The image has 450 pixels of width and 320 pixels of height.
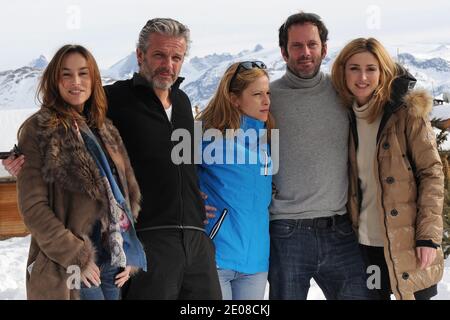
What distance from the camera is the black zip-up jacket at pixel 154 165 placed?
324 centimetres

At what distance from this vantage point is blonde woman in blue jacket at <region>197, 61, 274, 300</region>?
11.6 ft

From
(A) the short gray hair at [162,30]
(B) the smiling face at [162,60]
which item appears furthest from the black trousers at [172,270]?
(A) the short gray hair at [162,30]

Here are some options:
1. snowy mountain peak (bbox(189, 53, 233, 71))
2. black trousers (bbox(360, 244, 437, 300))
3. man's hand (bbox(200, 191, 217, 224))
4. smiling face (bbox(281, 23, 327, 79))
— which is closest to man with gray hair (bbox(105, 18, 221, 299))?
man's hand (bbox(200, 191, 217, 224))

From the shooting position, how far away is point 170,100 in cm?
348

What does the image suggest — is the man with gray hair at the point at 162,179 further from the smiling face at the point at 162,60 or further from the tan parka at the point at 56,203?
the tan parka at the point at 56,203

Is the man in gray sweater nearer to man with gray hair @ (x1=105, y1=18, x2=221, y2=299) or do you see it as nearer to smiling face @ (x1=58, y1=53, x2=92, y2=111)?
man with gray hair @ (x1=105, y1=18, x2=221, y2=299)

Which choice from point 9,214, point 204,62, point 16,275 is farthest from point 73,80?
point 204,62

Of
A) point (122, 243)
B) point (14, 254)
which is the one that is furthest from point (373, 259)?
point (14, 254)

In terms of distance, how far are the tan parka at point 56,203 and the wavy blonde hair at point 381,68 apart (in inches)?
64.7

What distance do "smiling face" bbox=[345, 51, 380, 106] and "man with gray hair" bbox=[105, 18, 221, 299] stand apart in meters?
1.01

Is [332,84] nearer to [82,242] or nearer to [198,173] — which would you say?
[198,173]
